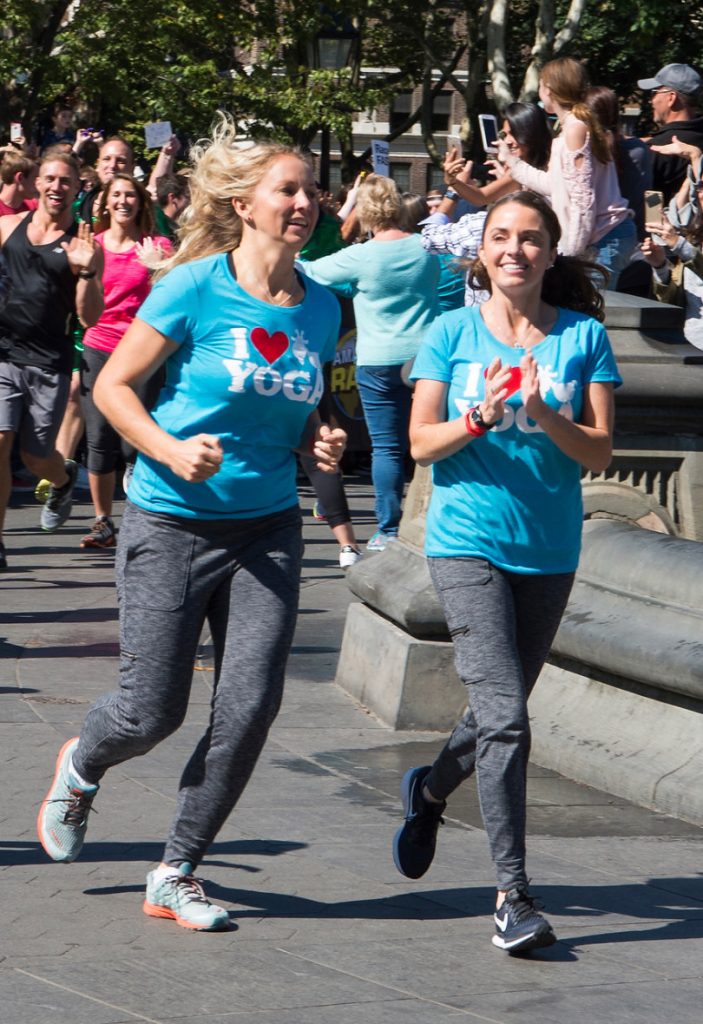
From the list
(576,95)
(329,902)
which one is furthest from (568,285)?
(576,95)

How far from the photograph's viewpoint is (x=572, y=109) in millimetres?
7875

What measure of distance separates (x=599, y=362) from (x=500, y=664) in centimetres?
79

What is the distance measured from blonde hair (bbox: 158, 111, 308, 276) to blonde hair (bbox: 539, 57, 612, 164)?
3554 millimetres

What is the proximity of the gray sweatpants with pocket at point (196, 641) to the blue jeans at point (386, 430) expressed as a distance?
223 inches

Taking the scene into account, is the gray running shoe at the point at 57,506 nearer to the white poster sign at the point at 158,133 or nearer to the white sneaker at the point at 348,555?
the white sneaker at the point at 348,555

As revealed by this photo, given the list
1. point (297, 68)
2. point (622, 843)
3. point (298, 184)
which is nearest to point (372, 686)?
point (622, 843)

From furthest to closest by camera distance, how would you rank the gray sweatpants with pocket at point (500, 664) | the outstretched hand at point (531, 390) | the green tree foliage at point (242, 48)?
the green tree foliage at point (242, 48) < the gray sweatpants with pocket at point (500, 664) < the outstretched hand at point (531, 390)

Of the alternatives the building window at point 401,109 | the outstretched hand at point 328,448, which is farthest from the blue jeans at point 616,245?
the building window at point 401,109

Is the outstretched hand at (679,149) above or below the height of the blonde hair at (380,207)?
above

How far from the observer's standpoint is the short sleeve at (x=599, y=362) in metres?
4.47

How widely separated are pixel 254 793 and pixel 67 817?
1.12 metres

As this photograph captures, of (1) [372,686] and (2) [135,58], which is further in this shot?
(2) [135,58]

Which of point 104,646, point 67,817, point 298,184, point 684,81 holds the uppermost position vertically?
point 684,81

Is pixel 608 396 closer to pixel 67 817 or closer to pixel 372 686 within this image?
pixel 67 817
